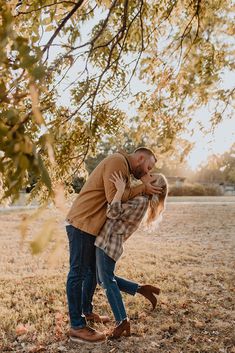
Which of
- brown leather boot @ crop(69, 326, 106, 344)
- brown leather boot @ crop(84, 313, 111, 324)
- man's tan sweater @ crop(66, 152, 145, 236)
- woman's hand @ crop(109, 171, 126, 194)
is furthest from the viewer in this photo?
brown leather boot @ crop(84, 313, 111, 324)

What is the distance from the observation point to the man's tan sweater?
175 inches

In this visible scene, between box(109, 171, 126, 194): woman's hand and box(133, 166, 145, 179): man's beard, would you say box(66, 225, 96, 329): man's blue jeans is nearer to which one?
box(109, 171, 126, 194): woman's hand

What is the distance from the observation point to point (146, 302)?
237 inches

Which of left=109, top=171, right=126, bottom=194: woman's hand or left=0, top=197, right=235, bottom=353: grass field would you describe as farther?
left=0, top=197, right=235, bottom=353: grass field

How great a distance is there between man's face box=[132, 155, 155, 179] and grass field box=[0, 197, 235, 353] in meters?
0.98

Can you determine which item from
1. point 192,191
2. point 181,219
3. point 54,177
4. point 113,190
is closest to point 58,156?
point 54,177

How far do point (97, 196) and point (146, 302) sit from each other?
2.15 metres

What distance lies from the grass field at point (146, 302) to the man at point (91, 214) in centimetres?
27

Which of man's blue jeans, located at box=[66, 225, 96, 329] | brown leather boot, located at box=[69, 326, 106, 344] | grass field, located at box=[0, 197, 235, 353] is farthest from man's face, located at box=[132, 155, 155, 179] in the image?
brown leather boot, located at box=[69, 326, 106, 344]

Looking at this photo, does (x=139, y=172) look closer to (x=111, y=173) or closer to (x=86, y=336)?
(x=111, y=173)

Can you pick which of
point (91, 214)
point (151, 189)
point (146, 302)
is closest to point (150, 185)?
point (151, 189)

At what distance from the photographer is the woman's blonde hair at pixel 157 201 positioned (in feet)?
15.5

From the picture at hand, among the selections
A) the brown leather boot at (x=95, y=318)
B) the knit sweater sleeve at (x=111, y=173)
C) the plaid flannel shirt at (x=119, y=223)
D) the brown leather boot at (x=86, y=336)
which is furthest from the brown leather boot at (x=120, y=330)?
the knit sweater sleeve at (x=111, y=173)

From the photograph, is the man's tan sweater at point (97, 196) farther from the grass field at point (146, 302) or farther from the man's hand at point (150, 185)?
the grass field at point (146, 302)
